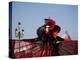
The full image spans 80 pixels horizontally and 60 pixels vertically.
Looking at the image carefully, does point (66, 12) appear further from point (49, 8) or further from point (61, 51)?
point (61, 51)

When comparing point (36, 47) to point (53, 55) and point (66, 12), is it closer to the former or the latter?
point (53, 55)

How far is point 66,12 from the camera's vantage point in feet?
5.67

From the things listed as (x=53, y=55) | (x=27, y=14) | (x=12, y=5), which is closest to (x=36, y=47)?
(x=53, y=55)

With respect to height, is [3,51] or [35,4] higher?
[35,4]

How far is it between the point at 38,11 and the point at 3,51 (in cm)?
44

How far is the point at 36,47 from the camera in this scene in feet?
5.26

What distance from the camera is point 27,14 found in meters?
1.59

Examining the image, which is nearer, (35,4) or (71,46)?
(35,4)

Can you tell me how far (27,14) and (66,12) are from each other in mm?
368

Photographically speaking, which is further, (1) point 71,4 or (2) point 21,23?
(1) point 71,4

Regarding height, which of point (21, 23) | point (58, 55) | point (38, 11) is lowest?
point (58, 55)

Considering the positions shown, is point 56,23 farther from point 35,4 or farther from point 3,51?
point 3,51

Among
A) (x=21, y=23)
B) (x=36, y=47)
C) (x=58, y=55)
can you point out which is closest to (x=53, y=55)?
(x=58, y=55)

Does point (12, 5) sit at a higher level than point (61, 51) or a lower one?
higher
